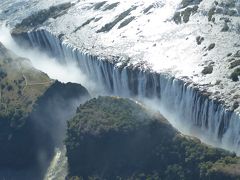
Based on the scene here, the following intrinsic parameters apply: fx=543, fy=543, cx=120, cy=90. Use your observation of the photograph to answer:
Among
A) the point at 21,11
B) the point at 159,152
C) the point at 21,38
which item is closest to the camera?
the point at 159,152

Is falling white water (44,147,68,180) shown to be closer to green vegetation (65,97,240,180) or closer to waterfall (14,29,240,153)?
green vegetation (65,97,240,180)

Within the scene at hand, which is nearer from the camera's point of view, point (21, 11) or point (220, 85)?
point (220, 85)

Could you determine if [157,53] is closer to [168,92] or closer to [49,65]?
[168,92]

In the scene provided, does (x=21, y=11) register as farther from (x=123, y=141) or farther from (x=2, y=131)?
(x=123, y=141)

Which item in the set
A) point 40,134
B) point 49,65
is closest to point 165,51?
point 40,134

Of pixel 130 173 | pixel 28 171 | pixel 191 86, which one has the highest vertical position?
pixel 191 86

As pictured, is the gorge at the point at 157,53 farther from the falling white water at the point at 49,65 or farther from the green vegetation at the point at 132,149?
the green vegetation at the point at 132,149

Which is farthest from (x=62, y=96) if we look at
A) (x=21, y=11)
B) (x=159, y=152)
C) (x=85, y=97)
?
(x=21, y=11)

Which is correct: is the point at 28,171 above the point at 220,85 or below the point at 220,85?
below
